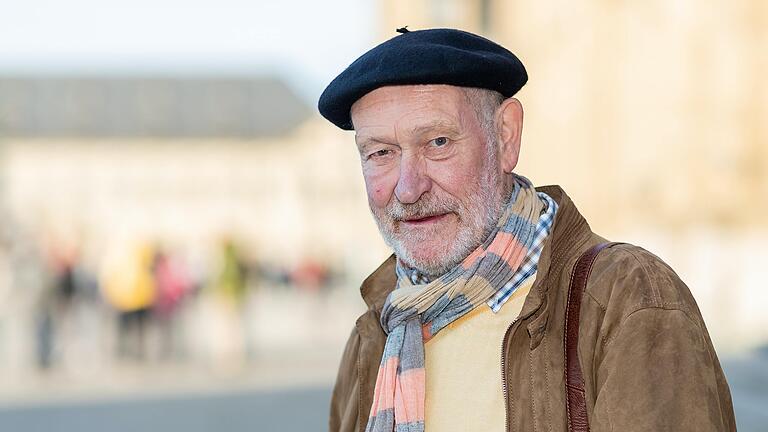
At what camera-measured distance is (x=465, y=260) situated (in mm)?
2371

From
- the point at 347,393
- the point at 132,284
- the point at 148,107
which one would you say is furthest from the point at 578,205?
the point at 148,107

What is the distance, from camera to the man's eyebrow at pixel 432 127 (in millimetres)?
2324

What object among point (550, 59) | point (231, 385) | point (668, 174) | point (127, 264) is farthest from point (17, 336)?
point (550, 59)

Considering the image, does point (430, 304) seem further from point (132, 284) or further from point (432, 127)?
point (132, 284)

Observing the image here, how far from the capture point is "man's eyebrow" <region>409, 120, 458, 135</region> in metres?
2.32

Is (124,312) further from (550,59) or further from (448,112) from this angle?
(550,59)

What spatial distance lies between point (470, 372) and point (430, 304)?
0.15 meters

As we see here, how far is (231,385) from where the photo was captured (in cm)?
1220

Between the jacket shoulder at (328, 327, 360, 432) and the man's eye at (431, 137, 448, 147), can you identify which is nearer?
the man's eye at (431, 137, 448, 147)

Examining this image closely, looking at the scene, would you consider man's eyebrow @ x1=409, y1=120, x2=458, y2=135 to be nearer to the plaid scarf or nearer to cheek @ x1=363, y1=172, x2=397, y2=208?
cheek @ x1=363, y1=172, x2=397, y2=208

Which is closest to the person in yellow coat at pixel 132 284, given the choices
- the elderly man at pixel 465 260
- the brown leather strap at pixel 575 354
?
the elderly man at pixel 465 260

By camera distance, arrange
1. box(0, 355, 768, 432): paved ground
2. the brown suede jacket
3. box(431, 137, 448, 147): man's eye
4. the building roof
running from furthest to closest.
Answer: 1. the building roof
2. box(0, 355, 768, 432): paved ground
3. box(431, 137, 448, 147): man's eye
4. the brown suede jacket

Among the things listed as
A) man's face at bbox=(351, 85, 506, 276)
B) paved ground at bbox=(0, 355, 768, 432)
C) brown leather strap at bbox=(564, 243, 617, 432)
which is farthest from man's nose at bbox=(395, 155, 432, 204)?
paved ground at bbox=(0, 355, 768, 432)

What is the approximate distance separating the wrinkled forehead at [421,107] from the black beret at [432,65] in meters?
0.02
